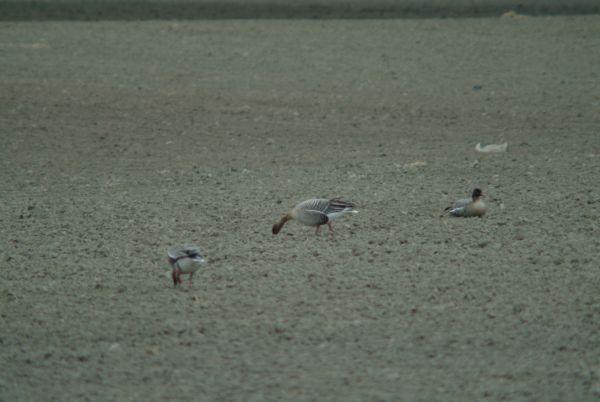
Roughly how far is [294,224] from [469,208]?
177 centimetres

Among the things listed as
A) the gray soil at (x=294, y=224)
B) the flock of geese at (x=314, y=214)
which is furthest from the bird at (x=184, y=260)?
the gray soil at (x=294, y=224)

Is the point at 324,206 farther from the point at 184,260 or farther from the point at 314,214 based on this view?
the point at 184,260

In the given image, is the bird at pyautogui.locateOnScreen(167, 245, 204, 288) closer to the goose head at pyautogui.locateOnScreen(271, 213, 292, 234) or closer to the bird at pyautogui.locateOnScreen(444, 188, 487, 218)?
the goose head at pyautogui.locateOnScreen(271, 213, 292, 234)

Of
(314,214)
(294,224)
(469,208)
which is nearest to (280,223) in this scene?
(314,214)

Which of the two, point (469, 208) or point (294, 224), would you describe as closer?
point (469, 208)

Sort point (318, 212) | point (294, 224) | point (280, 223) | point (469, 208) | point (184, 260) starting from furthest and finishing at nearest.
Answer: point (294, 224) < point (469, 208) < point (280, 223) < point (318, 212) < point (184, 260)

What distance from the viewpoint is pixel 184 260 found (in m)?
7.33

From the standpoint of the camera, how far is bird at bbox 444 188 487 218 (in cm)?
934

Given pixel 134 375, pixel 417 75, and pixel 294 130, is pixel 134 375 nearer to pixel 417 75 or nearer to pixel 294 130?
pixel 294 130

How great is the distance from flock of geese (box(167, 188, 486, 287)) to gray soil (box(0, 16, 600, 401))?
14 cm

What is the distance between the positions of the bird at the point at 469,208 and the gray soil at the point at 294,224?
3.7 inches

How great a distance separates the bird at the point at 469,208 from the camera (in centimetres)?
934

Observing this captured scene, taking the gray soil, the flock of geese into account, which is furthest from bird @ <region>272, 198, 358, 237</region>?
the gray soil

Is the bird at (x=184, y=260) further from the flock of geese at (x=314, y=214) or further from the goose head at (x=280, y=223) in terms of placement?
the goose head at (x=280, y=223)
